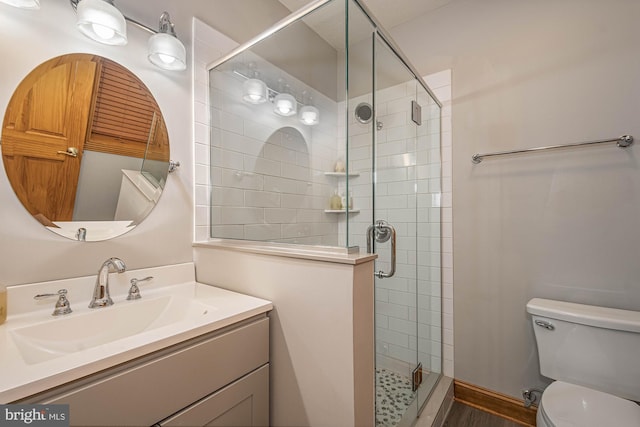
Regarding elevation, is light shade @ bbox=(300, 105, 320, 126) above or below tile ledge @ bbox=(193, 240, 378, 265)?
above

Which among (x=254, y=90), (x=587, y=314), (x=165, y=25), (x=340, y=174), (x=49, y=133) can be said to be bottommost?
(x=587, y=314)

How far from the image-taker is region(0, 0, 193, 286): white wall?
0.98 metres

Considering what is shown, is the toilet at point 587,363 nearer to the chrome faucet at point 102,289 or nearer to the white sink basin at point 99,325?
the white sink basin at point 99,325

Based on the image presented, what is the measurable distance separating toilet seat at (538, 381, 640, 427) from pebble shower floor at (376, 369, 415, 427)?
2.00ft

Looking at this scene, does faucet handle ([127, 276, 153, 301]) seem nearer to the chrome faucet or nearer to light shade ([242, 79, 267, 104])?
the chrome faucet

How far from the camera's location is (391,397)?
4.81 feet

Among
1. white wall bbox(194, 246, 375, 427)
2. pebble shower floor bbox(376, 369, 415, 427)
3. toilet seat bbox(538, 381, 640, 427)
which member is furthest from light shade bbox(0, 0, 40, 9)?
toilet seat bbox(538, 381, 640, 427)

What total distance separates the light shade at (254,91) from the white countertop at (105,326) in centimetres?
97

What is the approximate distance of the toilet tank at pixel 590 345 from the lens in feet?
4.04

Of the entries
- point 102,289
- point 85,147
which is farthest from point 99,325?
point 85,147

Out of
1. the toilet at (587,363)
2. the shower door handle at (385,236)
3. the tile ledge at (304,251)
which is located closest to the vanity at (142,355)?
the tile ledge at (304,251)

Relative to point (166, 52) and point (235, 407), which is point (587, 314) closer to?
point (235, 407)

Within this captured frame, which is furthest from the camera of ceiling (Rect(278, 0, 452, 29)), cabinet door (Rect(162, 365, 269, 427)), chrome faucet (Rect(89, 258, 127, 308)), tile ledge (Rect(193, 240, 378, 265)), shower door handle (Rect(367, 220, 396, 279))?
ceiling (Rect(278, 0, 452, 29))

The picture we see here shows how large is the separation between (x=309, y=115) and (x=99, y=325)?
1416 mm
